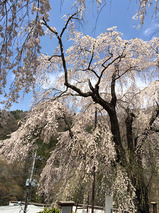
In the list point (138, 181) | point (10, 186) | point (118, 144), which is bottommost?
point (10, 186)

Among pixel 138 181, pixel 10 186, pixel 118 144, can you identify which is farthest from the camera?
pixel 10 186

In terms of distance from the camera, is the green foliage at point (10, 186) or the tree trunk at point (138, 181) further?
the green foliage at point (10, 186)

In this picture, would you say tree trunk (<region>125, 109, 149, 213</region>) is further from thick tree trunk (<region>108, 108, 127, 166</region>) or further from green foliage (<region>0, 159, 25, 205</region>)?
green foliage (<region>0, 159, 25, 205</region>)

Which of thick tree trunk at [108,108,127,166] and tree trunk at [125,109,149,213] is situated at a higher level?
thick tree trunk at [108,108,127,166]

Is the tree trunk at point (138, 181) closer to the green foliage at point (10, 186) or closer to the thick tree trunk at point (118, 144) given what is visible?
the thick tree trunk at point (118, 144)

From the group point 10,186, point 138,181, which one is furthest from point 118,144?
point 10,186

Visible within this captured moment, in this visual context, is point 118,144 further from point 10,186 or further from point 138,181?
point 10,186

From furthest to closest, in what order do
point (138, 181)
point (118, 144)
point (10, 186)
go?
1. point (10, 186)
2. point (118, 144)
3. point (138, 181)

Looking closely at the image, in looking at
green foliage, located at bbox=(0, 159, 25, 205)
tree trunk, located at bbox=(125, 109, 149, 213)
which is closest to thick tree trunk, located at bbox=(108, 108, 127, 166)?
tree trunk, located at bbox=(125, 109, 149, 213)

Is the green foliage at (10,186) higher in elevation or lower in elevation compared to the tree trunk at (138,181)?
lower

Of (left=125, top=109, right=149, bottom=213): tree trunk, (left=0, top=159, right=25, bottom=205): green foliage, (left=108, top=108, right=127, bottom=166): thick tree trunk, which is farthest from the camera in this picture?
(left=0, top=159, right=25, bottom=205): green foliage

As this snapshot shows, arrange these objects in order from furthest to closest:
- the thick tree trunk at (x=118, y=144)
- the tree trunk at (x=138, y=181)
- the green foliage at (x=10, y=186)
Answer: the green foliage at (x=10, y=186) < the thick tree trunk at (x=118, y=144) < the tree trunk at (x=138, y=181)

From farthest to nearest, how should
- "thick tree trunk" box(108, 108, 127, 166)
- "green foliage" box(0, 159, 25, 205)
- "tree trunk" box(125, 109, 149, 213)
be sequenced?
1. "green foliage" box(0, 159, 25, 205)
2. "thick tree trunk" box(108, 108, 127, 166)
3. "tree trunk" box(125, 109, 149, 213)

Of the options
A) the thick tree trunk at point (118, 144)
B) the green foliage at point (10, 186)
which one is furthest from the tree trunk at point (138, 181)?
the green foliage at point (10, 186)
